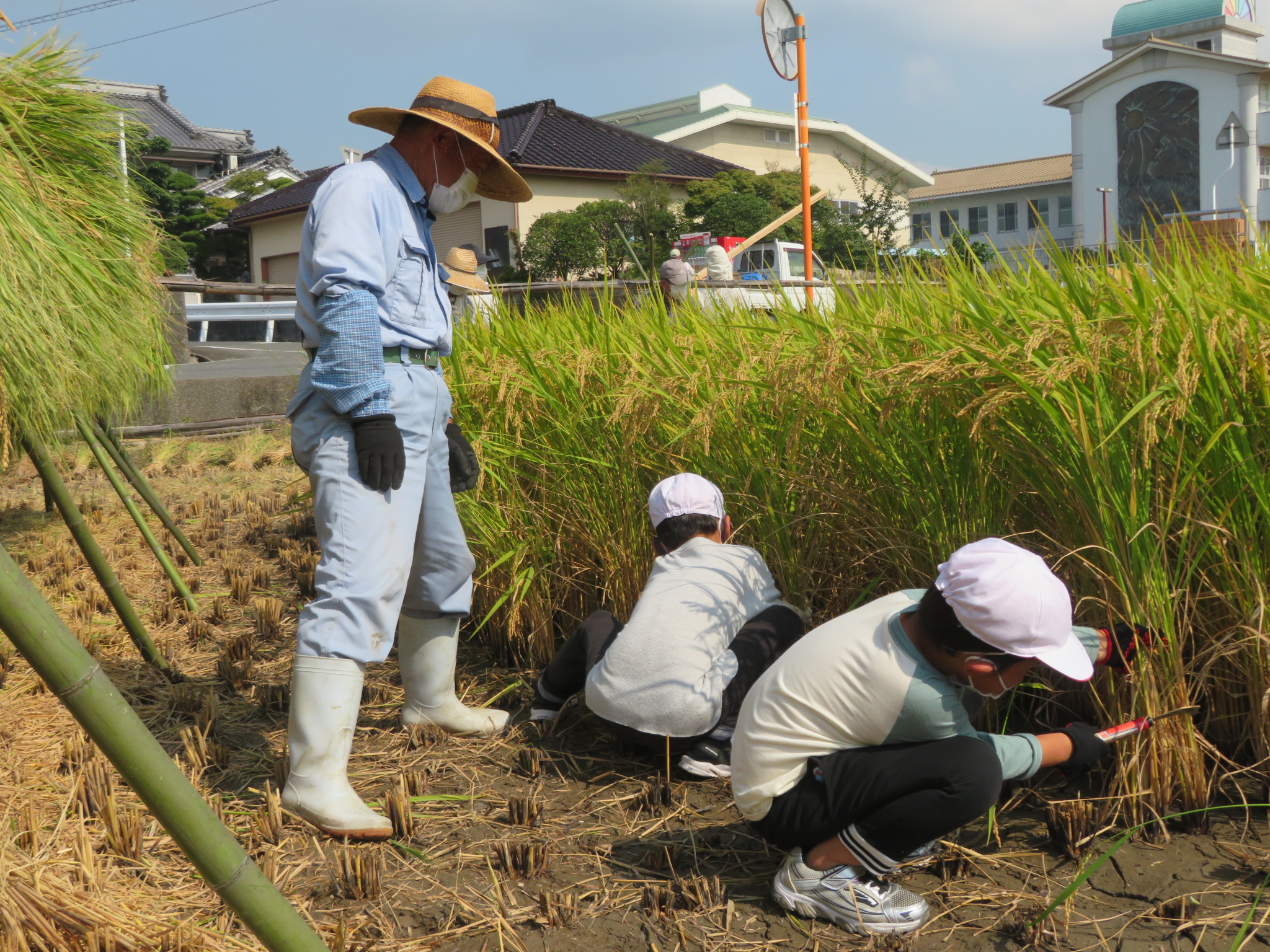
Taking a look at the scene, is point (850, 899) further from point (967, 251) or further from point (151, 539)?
point (151, 539)

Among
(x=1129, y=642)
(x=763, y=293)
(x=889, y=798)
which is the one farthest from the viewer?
(x=763, y=293)

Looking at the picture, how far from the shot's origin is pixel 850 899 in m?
2.04

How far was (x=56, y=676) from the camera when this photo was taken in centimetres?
121

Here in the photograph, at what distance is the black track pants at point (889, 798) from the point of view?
196cm

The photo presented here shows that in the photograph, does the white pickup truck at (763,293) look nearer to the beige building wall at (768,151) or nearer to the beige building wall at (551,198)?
the beige building wall at (551,198)

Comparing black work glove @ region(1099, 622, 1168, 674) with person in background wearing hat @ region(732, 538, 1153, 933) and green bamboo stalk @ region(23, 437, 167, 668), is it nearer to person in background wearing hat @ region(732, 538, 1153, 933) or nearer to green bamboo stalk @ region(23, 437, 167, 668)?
person in background wearing hat @ region(732, 538, 1153, 933)

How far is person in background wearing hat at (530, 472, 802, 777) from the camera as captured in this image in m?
2.74

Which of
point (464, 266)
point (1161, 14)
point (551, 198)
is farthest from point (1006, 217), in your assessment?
point (464, 266)

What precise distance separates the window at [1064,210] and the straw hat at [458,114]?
3837 cm

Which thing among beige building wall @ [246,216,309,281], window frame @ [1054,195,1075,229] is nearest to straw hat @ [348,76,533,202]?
beige building wall @ [246,216,309,281]

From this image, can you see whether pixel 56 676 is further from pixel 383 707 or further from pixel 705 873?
pixel 383 707

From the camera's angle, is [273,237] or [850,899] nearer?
[850,899]

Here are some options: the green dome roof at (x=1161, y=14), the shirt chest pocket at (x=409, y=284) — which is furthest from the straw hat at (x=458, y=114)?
the green dome roof at (x=1161, y=14)

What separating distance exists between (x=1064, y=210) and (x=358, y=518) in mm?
40795
